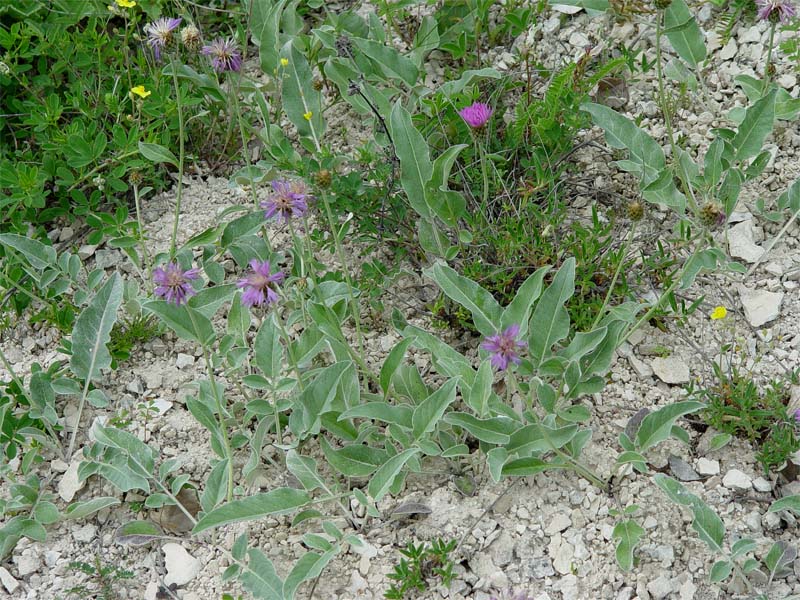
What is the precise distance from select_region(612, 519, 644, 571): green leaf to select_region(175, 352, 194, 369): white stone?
1.68 metres

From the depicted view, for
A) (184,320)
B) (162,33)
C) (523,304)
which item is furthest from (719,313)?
(162,33)

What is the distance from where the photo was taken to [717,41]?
4.11 m

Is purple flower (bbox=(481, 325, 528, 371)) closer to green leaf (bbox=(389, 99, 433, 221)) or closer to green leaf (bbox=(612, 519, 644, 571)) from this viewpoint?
green leaf (bbox=(612, 519, 644, 571))

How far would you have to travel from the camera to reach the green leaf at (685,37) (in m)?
3.68

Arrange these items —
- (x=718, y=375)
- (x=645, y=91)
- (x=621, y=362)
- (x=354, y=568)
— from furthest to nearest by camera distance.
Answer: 1. (x=645, y=91)
2. (x=621, y=362)
3. (x=718, y=375)
4. (x=354, y=568)

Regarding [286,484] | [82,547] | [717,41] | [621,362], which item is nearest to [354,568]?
[286,484]

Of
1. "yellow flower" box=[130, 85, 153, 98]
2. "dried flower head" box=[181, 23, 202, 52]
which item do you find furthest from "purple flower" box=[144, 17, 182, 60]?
"yellow flower" box=[130, 85, 153, 98]

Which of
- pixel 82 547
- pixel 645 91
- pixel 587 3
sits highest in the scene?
pixel 587 3

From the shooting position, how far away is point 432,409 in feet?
9.24

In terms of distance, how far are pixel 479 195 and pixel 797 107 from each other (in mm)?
1248

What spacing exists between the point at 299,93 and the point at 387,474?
1.71 metres

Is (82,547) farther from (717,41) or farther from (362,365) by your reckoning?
(717,41)

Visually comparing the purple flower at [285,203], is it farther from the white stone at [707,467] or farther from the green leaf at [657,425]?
the white stone at [707,467]

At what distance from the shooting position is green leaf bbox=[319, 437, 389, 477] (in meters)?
2.92
